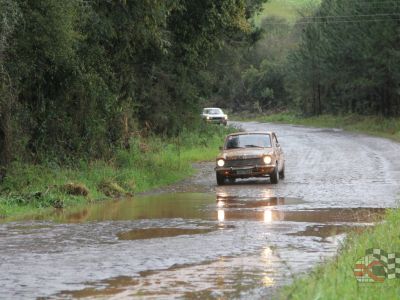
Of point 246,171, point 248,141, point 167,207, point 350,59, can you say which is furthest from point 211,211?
point 350,59

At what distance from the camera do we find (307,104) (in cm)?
9644

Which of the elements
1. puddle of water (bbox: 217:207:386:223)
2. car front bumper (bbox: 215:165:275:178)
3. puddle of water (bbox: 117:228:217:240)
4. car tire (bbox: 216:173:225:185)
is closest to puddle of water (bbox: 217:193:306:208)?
puddle of water (bbox: 217:207:386:223)

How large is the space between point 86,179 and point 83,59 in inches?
146

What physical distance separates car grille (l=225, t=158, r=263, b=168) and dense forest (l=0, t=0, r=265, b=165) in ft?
12.9

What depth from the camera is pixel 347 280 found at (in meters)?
8.66

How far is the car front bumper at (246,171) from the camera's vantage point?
24.5 m

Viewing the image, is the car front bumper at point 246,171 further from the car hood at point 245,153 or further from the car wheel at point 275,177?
the car hood at point 245,153

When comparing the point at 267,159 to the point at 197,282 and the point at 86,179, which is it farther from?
the point at 197,282

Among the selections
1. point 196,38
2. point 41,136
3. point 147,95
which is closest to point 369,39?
point 147,95

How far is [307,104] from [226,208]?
79202 millimetres

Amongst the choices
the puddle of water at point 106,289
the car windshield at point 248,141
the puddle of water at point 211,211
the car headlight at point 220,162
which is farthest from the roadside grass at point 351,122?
the puddle of water at point 106,289

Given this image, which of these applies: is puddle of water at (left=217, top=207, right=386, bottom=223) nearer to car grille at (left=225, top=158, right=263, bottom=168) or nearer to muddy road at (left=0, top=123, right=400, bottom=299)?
muddy road at (left=0, top=123, right=400, bottom=299)

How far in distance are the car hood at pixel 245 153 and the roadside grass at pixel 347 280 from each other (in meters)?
12.8

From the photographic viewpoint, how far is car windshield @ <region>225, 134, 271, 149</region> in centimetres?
2603
